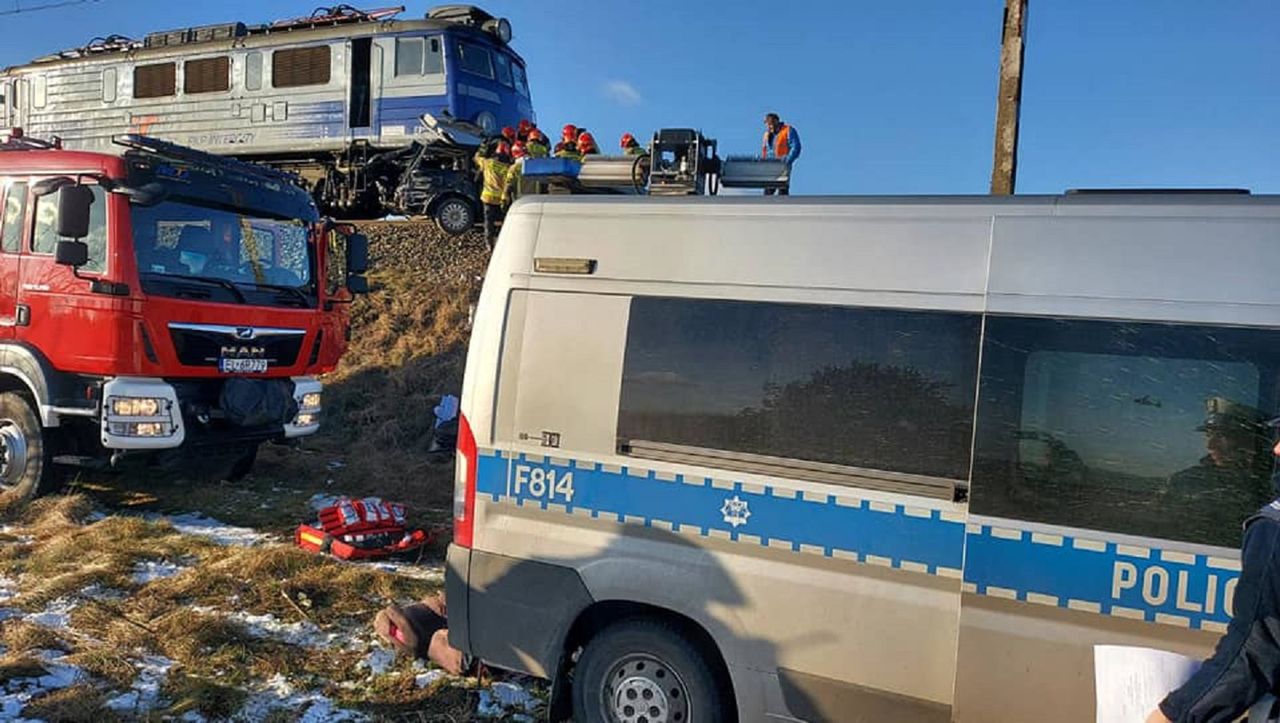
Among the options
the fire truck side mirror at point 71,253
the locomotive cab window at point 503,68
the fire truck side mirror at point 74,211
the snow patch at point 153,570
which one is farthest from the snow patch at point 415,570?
the locomotive cab window at point 503,68

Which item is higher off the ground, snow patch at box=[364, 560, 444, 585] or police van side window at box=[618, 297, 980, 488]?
police van side window at box=[618, 297, 980, 488]

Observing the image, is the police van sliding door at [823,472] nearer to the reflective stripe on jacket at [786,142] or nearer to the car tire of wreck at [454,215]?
the reflective stripe on jacket at [786,142]

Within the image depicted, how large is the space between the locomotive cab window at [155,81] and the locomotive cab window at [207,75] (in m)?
0.33

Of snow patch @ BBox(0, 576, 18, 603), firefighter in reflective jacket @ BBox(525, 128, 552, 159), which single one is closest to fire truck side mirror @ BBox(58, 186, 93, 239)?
snow patch @ BBox(0, 576, 18, 603)

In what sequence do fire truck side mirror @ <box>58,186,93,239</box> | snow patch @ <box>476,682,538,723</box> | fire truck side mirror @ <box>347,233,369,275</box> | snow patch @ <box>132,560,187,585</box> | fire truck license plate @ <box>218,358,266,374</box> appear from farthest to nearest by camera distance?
fire truck side mirror @ <box>347,233,369,275</box>, fire truck license plate @ <box>218,358,266,374</box>, fire truck side mirror @ <box>58,186,93,239</box>, snow patch @ <box>132,560,187,585</box>, snow patch @ <box>476,682,538,723</box>

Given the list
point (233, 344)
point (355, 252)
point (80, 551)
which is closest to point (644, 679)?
point (80, 551)

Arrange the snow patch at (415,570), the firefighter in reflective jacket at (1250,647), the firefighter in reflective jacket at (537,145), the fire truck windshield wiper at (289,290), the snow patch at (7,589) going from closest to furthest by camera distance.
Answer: the firefighter in reflective jacket at (1250,647), the snow patch at (7,589), the snow patch at (415,570), the fire truck windshield wiper at (289,290), the firefighter in reflective jacket at (537,145)

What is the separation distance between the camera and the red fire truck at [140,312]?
657 centimetres

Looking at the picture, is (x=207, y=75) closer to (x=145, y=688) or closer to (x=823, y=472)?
(x=145, y=688)

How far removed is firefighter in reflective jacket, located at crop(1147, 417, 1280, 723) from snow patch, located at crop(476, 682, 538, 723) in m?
2.82

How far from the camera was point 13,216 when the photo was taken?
704 cm

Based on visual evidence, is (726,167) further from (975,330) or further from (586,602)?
(586,602)

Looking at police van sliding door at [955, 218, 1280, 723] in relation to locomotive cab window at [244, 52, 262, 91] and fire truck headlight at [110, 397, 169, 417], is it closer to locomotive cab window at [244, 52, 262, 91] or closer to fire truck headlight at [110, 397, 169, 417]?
fire truck headlight at [110, 397, 169, 417]

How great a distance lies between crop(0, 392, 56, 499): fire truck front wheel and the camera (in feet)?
22.9
